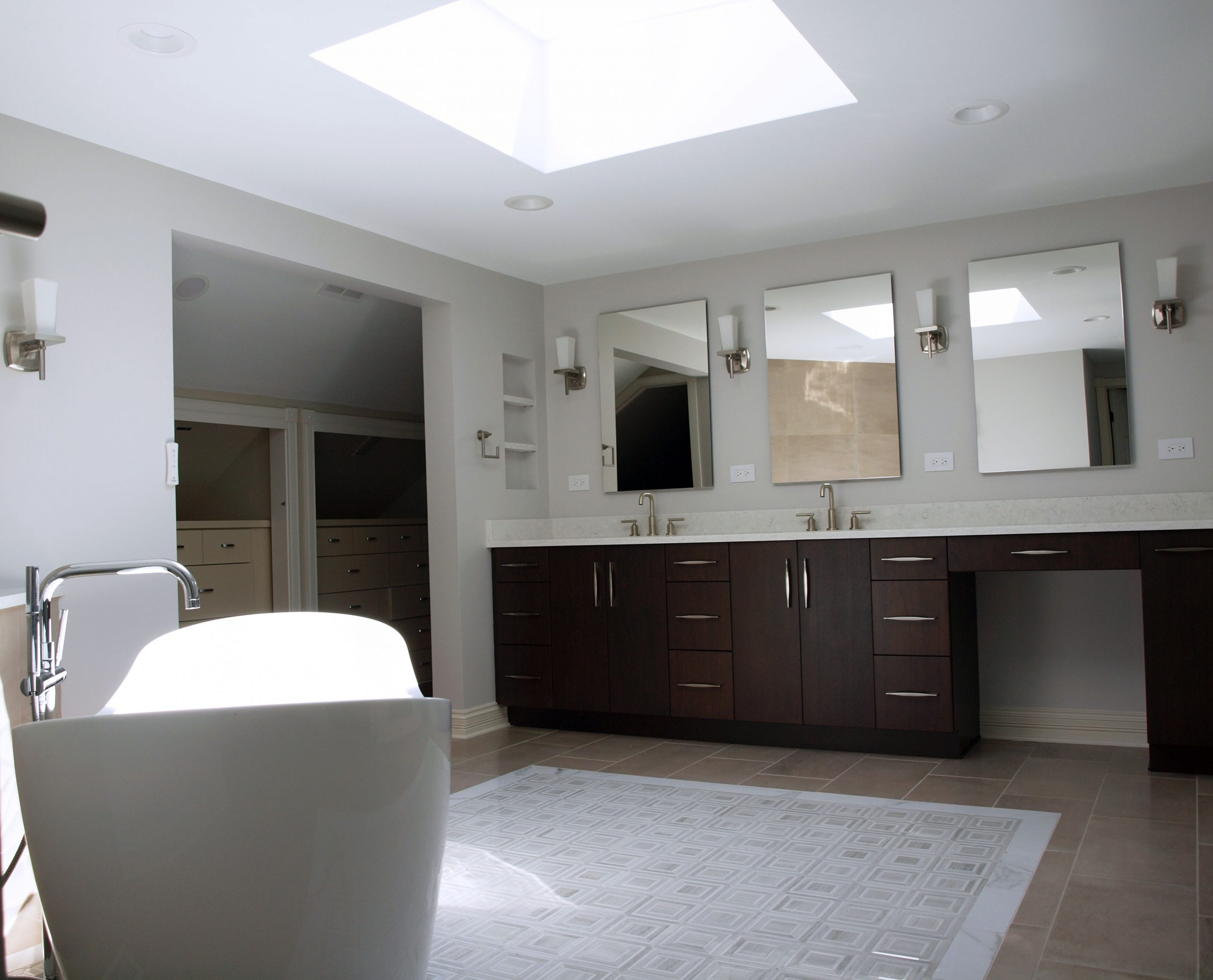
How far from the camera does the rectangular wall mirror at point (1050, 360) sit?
3906 millimetres

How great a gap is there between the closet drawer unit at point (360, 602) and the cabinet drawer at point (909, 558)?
10.00 ft

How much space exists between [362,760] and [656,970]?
103 centimetres

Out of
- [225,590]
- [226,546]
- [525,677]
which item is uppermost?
[226,546]

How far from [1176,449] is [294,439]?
4.32 metres

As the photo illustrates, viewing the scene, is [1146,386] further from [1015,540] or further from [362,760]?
[362,760]

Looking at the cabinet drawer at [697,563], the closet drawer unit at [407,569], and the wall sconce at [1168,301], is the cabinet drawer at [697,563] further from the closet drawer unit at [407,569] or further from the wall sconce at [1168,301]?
the closet drawer unit at [407,569]

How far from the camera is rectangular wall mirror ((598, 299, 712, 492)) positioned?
4770 mm

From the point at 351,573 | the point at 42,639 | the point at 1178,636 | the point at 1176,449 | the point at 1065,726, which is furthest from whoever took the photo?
the point at 351,573

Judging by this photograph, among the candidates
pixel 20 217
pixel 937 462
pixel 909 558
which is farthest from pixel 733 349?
pixel 20 217

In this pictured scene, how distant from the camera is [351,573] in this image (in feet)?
18.5

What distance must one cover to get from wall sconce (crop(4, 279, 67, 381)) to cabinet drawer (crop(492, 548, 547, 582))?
2287mm

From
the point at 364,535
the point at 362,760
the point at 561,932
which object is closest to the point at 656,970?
the point at 561,932

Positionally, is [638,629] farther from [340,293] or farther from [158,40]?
[158,40]

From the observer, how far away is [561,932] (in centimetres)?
218
